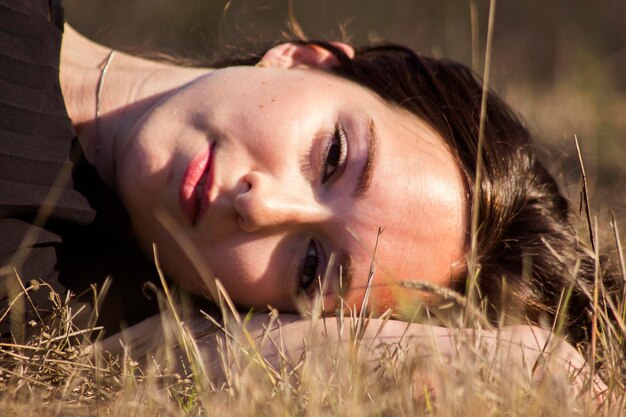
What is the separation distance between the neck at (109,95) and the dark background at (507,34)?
2102 millimetres

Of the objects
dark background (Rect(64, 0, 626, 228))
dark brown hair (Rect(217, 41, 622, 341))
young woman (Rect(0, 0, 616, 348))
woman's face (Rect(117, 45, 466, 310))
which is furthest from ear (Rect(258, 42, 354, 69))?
dark background (Rect(64, 0, 626, 228))

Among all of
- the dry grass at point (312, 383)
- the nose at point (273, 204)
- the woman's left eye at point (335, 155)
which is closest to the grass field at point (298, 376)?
the dry grass at point (312, 383)

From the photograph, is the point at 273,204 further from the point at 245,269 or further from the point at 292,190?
the point at 245,269

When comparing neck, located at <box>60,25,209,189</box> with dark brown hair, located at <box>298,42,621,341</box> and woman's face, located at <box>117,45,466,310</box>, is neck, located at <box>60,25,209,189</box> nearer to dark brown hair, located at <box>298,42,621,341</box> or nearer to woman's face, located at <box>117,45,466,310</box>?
woman's face, located at <box>117,45,466,310</box>

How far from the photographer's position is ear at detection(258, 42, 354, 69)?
2996 millimetres

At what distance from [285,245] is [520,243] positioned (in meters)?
0.82

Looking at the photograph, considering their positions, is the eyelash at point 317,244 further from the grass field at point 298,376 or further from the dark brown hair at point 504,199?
the dark brown hair at point 504,199

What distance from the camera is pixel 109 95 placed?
2.81 metres

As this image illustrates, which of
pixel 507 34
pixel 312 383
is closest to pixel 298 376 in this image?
pixel 312 383

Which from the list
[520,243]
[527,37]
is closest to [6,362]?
[520,243]

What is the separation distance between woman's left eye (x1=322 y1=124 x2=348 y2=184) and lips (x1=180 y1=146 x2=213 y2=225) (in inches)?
12.9

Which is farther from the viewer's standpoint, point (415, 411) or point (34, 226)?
point (34, 226)

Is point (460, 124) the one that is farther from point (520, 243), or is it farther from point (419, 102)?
point (520, 243)

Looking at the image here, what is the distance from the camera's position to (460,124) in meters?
2.77
